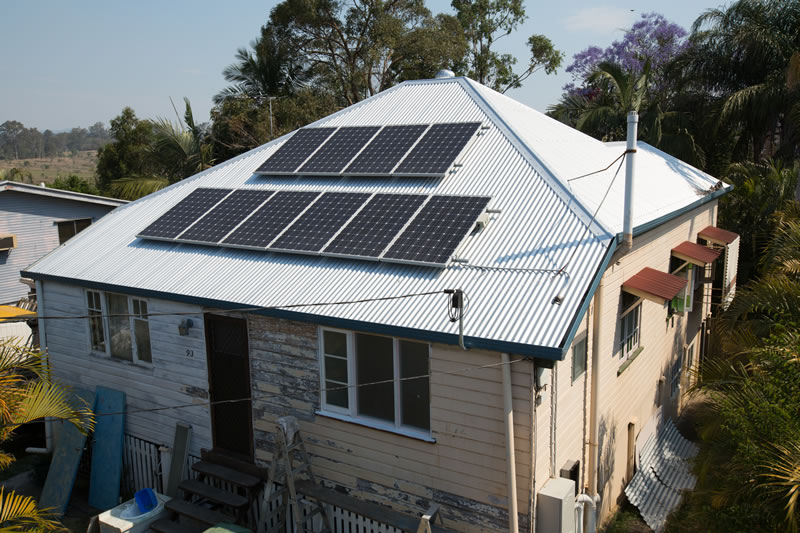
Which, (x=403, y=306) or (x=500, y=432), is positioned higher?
(x=403, y=306)

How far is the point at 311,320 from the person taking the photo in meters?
8.52


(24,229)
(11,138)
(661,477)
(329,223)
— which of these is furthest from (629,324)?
(11,138)

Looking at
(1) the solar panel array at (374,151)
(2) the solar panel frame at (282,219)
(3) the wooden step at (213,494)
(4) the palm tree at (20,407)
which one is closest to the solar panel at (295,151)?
(1) the solar panel array at (374,151)

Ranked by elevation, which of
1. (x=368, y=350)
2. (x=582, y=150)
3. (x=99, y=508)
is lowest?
(x=99, y=508)

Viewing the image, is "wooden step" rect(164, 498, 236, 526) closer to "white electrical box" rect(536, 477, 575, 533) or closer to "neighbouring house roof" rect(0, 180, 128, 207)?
"white electrical box" rect(536, 477, 575, 533)

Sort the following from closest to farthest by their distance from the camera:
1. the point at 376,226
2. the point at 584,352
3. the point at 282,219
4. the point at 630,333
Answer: the point at 584,352, the point at 376,226, the point at 282,219, the point at 630,333

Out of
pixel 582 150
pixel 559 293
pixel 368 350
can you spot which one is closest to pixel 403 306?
pixel 368 350

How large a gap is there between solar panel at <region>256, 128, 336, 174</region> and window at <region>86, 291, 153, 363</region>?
137 inches

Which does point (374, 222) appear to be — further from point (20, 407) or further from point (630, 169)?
point (20, 407)

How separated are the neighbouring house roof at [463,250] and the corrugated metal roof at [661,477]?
14.0 ft

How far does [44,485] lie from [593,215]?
1054 centimetres

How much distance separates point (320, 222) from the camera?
33.4 feet

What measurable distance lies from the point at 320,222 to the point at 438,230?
2.20 m

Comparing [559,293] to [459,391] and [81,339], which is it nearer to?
[459,391]
